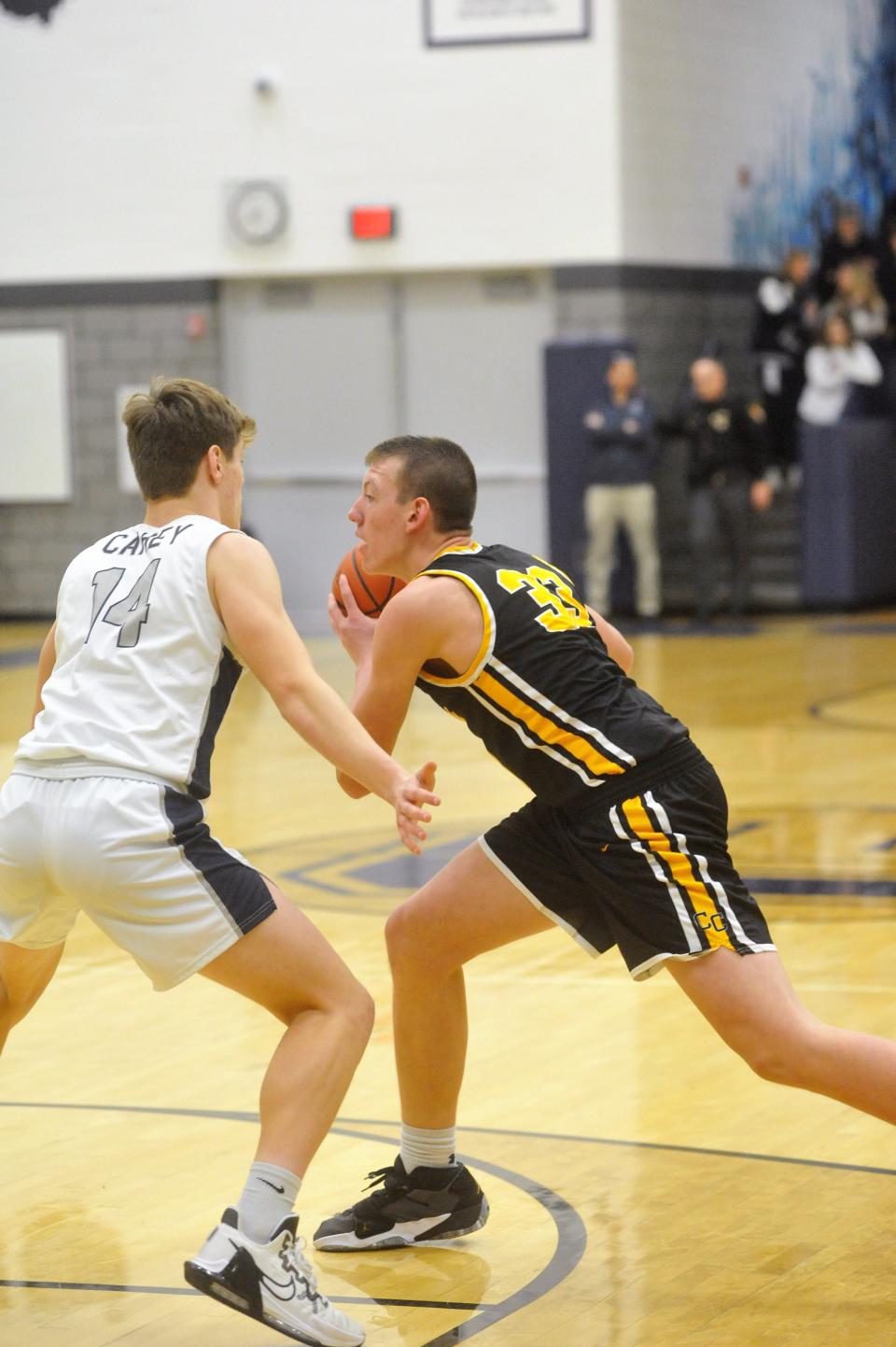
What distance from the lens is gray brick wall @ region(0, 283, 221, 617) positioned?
18.4 metres

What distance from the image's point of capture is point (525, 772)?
12.8ft

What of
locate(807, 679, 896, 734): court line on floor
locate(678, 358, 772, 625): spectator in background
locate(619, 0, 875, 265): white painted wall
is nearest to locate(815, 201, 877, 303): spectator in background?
locate(619, 0, 875, 265): white painted wall

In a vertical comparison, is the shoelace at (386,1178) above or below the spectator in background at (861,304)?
below

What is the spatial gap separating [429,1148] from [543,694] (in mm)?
925

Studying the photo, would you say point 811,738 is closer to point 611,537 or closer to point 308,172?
point 611,537

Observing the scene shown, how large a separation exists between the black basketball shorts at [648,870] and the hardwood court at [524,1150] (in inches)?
22.8

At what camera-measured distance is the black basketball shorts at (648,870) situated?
12.2ft

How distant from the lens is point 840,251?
1800cm

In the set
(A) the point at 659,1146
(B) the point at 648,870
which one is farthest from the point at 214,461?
(A) the point at 659,1146

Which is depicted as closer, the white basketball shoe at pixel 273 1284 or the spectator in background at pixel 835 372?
the white basketball shoe at pixel 273 1284

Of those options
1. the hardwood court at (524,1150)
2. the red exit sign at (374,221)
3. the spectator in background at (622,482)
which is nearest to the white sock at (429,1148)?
the hardwood court at (524,1150)

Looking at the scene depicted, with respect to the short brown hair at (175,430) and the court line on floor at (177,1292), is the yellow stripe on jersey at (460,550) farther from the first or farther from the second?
the court line on floor at (177,1292)

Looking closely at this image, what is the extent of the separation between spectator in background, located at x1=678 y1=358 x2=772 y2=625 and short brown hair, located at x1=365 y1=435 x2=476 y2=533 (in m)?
12.6

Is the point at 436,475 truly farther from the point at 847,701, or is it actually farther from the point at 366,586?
the point at 847,701
